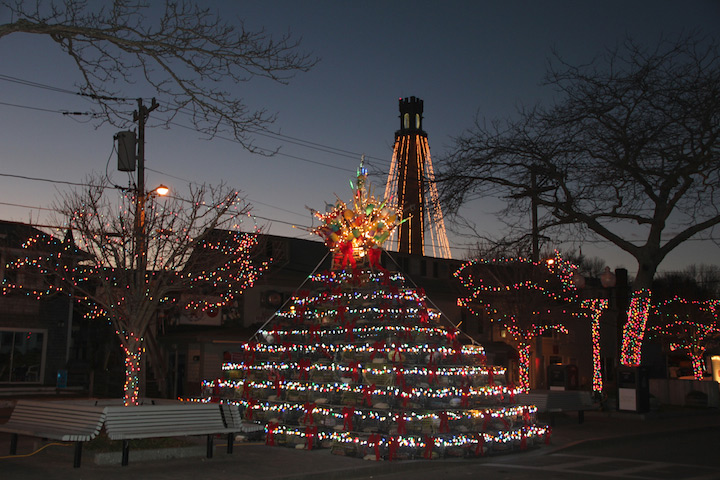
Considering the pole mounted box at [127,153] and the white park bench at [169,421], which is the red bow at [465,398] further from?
the pole mounted box at [127,153]

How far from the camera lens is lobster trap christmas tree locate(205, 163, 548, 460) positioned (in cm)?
1312

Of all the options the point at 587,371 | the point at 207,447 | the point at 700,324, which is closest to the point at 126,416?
the point at 207,447

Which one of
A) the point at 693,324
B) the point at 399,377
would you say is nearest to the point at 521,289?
the point at 693,324

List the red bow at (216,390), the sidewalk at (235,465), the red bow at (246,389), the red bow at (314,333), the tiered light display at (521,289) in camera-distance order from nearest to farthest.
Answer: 1. the sidewalk at (235,465)
2. the red bow at (314,333)
3. the red bow at (246,389)
4. the red bow at (216,390)
5. the tiered light display at (521,289)

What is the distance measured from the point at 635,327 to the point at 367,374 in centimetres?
1291

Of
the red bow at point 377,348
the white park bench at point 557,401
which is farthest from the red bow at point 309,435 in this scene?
the white park bench at point 557,401

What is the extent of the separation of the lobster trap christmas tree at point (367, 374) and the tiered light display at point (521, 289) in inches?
428

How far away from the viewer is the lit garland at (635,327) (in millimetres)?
22969

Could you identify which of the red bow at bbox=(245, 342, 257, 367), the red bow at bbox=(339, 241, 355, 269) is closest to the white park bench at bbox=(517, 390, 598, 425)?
the red bow at bbox=(339, 241, 355, 269)

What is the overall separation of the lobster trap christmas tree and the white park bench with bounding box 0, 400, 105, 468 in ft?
13.5

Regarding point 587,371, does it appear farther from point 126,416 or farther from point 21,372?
point 126,416

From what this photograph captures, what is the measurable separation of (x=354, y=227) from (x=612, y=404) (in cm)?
1279

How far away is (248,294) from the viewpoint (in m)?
30.9

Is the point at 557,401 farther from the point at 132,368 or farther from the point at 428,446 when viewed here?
the point at 132,368
